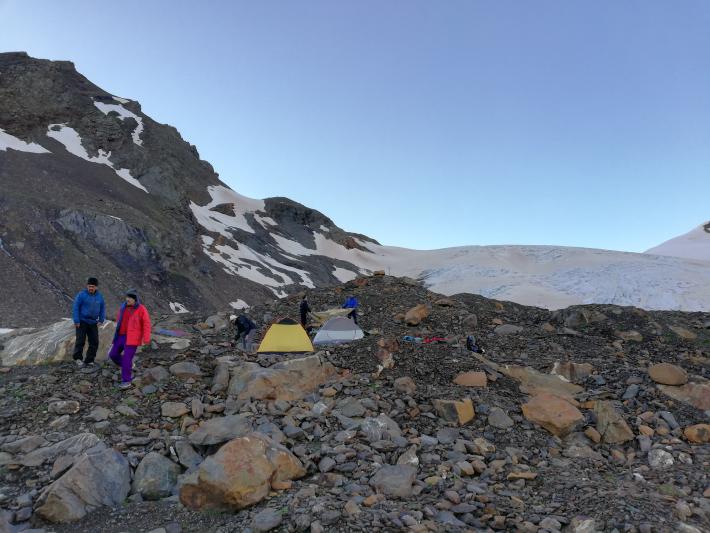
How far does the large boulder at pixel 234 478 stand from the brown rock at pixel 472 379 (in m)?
4.42

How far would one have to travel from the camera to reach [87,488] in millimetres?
5684

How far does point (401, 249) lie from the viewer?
10100 centimetres

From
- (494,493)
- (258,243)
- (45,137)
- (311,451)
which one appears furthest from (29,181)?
(494,493)

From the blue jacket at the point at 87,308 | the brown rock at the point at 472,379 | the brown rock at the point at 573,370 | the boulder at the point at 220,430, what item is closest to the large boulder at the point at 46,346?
the blue jacket at the point at 87,308

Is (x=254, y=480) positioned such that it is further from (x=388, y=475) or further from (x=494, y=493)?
(x=494, y=493)

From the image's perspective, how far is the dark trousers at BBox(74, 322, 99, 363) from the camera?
9.27 meters

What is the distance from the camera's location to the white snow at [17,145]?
4058 cm

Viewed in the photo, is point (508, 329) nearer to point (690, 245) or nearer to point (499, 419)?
point (499, 419)

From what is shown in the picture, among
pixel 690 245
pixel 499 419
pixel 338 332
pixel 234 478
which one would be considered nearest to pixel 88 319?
pixel 234 478

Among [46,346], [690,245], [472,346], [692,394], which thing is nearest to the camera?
[692,394]

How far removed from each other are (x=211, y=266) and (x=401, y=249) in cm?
5963

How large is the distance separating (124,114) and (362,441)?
219ft

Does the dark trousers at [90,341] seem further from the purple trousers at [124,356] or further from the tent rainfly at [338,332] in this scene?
the tent rainfly at [338,332]

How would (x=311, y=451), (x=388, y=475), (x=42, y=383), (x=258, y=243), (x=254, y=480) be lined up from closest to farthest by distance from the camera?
1. (x=254, y=480)
2. (x=388, y=475)
3. (x=311, y=451)
4. (x=42, y=383)
5. (x=258, y=243)
